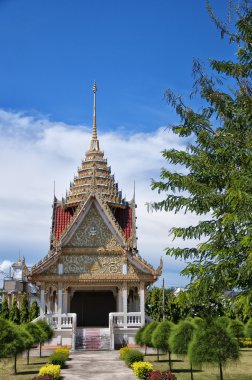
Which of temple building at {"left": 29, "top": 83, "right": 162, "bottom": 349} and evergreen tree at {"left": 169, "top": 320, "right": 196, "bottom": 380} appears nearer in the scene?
evergreen tree at {"left": 169, "top": 320, "right": 196, "bottom": 380}

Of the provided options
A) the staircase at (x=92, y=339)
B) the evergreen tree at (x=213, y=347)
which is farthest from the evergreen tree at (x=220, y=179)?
the staircase at (x=92, y=339)

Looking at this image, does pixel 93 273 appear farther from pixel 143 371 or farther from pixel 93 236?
pixel 143 371

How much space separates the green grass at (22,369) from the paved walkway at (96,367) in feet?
3.83

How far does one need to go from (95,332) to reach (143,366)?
11.7 meters

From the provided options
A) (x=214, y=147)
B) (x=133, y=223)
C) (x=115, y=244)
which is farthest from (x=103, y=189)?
(x=214, y=147)

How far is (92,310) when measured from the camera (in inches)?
1201

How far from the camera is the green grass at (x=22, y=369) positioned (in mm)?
16250

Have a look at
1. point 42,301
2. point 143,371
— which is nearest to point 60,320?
point 42,301

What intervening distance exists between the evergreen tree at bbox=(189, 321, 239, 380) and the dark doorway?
17.9 m

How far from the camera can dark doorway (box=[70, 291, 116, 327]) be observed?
30.1m

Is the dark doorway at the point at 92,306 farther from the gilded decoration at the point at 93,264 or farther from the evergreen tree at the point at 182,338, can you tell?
the evergreen tree at the point at 182,338

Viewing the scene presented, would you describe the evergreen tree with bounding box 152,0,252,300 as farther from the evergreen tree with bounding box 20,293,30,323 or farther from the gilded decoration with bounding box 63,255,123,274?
the evergreen tree with bounding box 20,293,30,323

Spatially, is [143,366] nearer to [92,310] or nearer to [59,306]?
[59,306]

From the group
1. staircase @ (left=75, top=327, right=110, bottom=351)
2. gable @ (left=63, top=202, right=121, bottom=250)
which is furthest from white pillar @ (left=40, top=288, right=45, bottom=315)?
gable @ (left=63, top=202, right=121, bottom=250)
